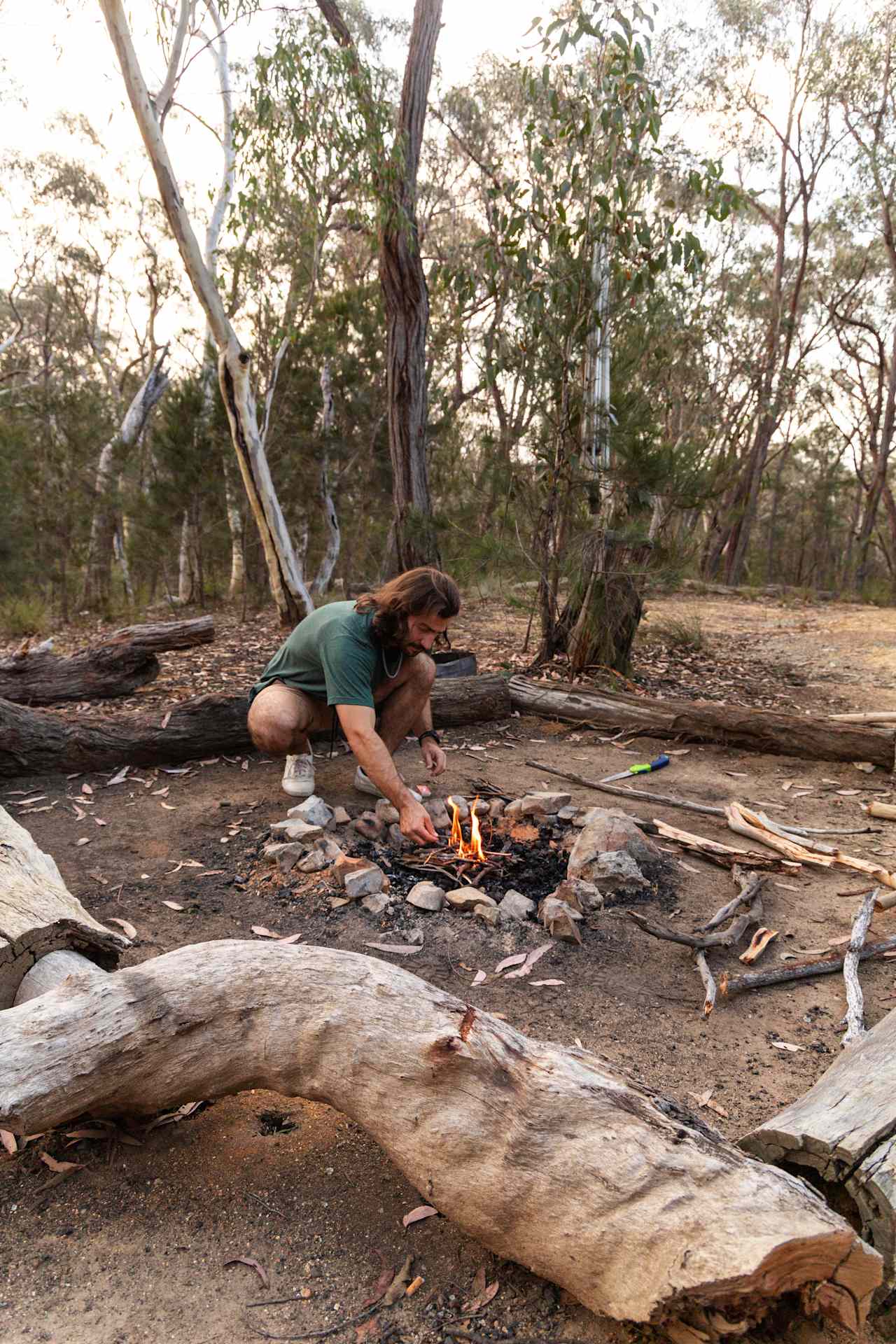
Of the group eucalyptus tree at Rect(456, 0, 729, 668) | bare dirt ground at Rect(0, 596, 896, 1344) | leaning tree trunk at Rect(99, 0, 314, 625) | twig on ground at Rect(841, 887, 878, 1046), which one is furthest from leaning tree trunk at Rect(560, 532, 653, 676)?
twig on ground at Rect(841, 887, 878, 1046)

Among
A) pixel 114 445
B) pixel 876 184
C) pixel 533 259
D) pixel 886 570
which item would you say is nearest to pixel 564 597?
pixel 533 259

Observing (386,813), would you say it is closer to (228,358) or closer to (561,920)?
(561,920)

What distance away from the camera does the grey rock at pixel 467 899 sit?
2.99 metres

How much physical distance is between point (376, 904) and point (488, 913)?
0.40 meters

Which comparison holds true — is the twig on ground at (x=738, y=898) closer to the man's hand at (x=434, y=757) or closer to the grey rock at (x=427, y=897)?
the grey rock at (x=427, y=897)

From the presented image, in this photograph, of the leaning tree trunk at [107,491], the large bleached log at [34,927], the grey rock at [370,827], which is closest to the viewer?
the large bleached log at [34,927]

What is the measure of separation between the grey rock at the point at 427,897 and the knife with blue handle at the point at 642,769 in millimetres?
1737

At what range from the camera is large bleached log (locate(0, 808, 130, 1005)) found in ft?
6.91

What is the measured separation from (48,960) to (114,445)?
11.6m

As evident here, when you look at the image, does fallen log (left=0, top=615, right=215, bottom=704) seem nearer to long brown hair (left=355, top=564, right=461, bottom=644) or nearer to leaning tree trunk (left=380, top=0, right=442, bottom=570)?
leaning tree trunk (left=380, top=0, right=442, bottom=570)

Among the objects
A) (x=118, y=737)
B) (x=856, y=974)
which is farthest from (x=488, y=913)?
(x=118, y=737)

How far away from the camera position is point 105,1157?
1.79m

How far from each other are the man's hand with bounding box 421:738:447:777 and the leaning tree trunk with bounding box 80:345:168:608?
876 cm

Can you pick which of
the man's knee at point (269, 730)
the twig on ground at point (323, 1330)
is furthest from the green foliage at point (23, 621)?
the twig on ground at point (323, 1330)
